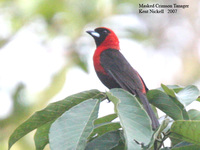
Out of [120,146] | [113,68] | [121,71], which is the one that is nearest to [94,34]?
[113,68]

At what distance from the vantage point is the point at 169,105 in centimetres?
179

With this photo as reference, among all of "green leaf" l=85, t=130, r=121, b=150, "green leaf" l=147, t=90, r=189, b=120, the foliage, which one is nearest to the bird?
"green leaf" l=147, t=90, r=189, b=120

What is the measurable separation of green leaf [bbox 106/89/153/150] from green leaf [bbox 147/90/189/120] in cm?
20

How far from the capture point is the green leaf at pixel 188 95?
1.73 m

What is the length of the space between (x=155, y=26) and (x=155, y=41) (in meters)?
0.34

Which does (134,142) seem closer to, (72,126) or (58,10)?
(72,126)

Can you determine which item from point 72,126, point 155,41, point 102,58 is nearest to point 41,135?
point 72,126

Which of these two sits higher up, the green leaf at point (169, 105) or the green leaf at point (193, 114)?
the green leaf at point (169, 105)

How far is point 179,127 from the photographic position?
1598 millimetres

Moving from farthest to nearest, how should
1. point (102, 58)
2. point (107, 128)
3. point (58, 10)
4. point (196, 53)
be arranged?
point (196, 53), point (58, 10), point (102, 58), point (107, 128)

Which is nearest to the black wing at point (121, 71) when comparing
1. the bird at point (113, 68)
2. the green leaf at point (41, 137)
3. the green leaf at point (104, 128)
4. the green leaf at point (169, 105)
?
the bird at point (113, 68)

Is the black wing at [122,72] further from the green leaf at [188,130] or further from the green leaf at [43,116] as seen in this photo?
the green leaf at [188,130]

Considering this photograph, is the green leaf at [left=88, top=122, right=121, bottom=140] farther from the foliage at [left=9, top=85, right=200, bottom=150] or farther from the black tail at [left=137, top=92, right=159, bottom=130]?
the black tail at [left=137, top=92, right=159, bottom=130]

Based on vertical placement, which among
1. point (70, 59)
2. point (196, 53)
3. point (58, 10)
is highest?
point (58, 10)
